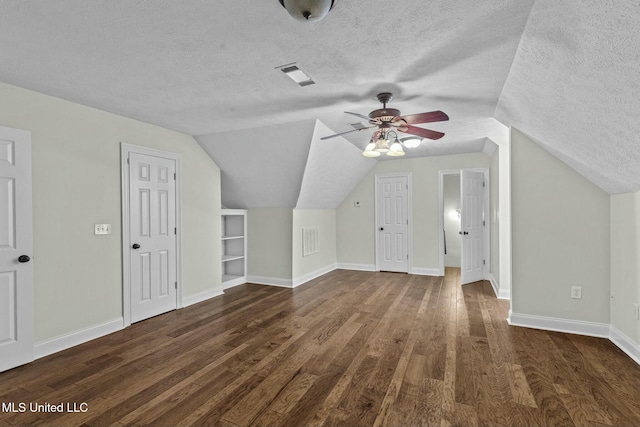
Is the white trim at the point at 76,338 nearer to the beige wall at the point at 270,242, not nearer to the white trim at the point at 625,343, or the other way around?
the beige wall at the point at 270,242

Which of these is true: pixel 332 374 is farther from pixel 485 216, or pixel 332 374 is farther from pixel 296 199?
pixel 485 216

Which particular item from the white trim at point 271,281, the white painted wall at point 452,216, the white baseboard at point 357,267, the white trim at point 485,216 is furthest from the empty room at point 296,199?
the white painted wall at point 452,216

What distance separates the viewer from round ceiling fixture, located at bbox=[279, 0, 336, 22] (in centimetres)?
159

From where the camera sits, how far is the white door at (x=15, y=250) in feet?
8.96

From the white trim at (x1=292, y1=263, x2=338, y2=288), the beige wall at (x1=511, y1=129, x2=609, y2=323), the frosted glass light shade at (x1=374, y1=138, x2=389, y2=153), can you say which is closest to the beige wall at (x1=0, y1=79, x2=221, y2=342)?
the white trim at (x1=292, y1=263, x2=338, y2=288)

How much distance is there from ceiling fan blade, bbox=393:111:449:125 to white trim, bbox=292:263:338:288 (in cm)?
355

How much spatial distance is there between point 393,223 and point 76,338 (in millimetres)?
5389

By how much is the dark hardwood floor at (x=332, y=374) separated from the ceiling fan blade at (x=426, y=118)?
2.08 m

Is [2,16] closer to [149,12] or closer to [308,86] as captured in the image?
[149,12]

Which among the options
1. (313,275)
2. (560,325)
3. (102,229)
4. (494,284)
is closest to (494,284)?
(494,284)

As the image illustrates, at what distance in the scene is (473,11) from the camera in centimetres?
179

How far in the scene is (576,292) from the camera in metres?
3.44

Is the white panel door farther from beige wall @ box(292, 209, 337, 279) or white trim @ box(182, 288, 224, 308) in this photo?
beige wall @ box(292, 209, 337, 279)

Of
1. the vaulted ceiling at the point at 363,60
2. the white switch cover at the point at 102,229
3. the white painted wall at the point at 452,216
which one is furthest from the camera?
the white painted wall at the point at 452,216
